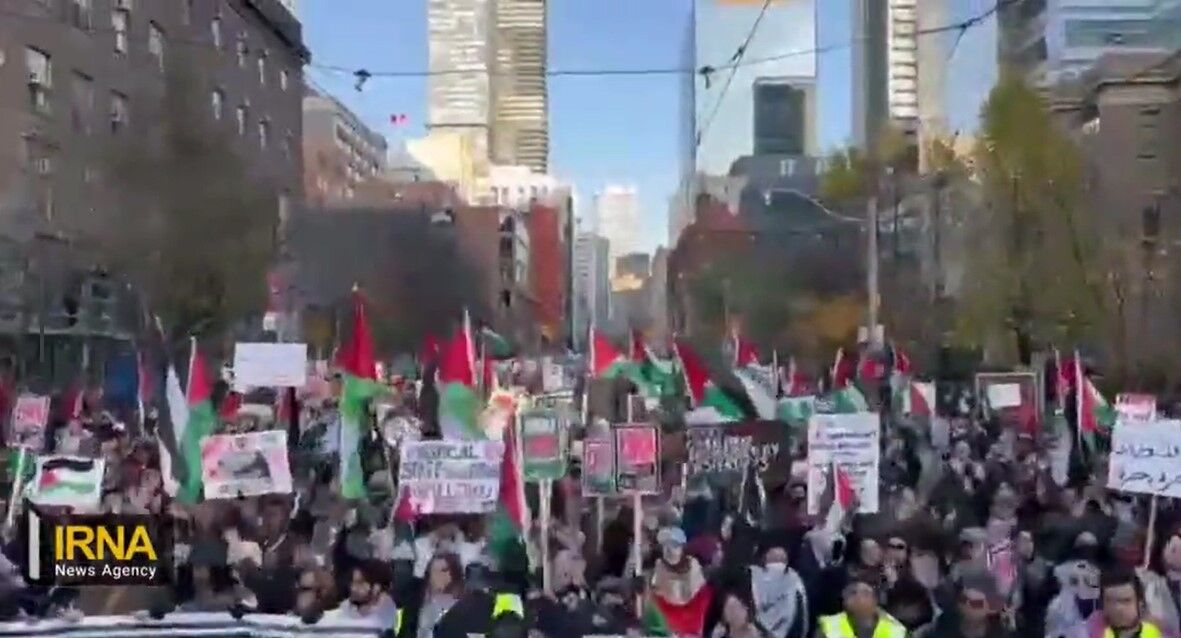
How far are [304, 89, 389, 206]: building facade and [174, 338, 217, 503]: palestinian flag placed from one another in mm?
11310

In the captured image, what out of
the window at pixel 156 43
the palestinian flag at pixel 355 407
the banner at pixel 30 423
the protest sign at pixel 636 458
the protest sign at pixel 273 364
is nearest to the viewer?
the protest sign at pixel 636 458

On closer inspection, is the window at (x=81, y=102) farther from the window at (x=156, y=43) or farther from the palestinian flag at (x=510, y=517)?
the palestinian flag at (x=510, y=517)

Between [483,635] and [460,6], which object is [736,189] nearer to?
[460,6]

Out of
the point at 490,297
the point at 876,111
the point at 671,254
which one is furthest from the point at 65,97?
the point at 876,111

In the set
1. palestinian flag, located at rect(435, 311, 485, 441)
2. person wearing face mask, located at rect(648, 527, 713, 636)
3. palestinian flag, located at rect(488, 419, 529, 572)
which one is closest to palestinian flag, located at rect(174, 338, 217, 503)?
palestinian flag, located at rect(435, 311, 485, 441)

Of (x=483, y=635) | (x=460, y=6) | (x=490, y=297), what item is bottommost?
(x=483, y=635)

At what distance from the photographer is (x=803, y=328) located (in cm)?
3219

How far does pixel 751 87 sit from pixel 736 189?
8.79 meters

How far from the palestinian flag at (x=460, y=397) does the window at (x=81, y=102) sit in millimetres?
14511

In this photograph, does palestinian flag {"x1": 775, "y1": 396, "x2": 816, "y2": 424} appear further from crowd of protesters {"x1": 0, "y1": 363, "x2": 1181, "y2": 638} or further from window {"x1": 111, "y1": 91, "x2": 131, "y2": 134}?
window {"x1": 111, "y1": 91, "x2": 131, "y2": 134}

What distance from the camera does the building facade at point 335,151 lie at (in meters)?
23.0

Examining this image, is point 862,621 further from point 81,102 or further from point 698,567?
point 81,102

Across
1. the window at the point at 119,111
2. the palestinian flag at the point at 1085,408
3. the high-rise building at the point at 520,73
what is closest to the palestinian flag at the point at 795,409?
the palestinian flag at the point at 1085,408

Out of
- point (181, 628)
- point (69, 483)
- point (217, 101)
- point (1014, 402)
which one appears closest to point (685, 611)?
point (181, 628)
